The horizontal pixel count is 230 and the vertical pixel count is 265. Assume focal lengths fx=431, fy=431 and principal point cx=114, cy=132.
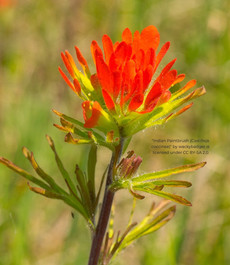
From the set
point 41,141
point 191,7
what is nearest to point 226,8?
point 191,7

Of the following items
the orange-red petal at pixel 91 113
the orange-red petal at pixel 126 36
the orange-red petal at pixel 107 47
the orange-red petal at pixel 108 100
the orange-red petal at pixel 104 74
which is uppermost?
the orange-red petal at pixel 126 36

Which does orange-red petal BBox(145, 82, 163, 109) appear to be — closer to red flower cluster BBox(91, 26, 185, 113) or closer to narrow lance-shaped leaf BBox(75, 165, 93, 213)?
red flower cluster BBox(91, 26, 185, 113)

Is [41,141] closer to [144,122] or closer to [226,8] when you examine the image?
[144,122]

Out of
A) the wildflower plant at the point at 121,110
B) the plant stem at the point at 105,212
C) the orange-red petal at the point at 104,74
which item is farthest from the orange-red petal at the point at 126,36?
the plant stem at the point at 105,212

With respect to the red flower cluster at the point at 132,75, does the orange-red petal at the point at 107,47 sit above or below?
above

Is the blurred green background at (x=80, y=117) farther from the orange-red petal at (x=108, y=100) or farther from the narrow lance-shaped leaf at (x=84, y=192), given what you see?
the orange-red petal at (x=108, y=100)

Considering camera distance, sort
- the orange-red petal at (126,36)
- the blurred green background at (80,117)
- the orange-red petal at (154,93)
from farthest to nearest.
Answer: the blurred green background at (80,117) < the orange-red petal at (126,36) < the orange-red petal at (154,93)

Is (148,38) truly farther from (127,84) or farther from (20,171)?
(20,171)

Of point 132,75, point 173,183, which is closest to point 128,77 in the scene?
point 132,75
